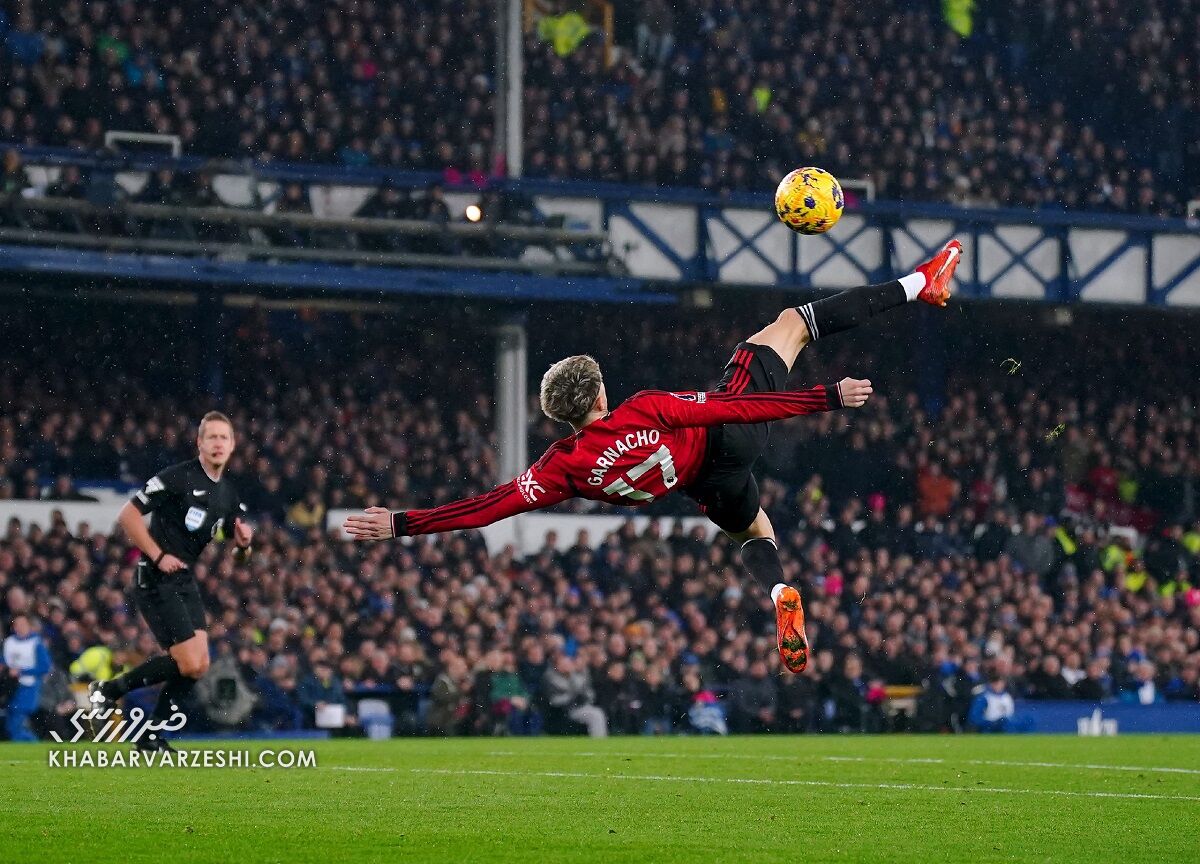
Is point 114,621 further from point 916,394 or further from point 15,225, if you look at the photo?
point 916,394

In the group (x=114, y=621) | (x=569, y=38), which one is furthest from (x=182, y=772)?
(x=569, y=38)

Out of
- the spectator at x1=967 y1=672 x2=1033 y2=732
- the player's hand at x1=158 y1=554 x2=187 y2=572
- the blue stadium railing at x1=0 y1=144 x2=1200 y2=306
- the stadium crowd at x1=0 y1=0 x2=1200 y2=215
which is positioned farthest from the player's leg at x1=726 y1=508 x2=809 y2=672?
the stadium crowd at x1=0 y1=0 x2=1200 y2=215

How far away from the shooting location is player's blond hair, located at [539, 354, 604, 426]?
799 centimetres

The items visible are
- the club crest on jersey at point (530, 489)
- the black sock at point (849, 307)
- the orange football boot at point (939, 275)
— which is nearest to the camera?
the club crest on jersey at point (530, 489)

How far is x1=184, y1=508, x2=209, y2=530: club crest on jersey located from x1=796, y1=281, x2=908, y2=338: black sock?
3.94 m

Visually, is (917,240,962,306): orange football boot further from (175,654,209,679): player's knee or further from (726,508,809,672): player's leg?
(175,654,209,679): player's knee

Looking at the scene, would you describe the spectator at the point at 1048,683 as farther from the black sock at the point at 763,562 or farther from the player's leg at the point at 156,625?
the player's leg at the point at 156,625

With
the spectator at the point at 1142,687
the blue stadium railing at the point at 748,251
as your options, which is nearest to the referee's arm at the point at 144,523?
the blue stadium railing at the point at 748,251

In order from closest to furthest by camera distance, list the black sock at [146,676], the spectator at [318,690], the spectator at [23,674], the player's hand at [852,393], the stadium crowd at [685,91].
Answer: the player's hand at [852,393]
the black sock at [146,676]
the spectator at [23,674]
the spectator at [318,690]
the stadium crowd at [685,91]

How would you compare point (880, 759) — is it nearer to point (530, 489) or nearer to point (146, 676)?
point (146, 676)

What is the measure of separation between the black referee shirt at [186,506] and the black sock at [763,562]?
319 centimetres

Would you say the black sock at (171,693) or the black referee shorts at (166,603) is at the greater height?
the black referee shorts at (166,603)

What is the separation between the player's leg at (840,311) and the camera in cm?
902

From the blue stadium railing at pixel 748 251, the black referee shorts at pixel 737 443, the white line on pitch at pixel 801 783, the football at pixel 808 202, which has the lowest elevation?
the white line on pitch at pixel 801 783
